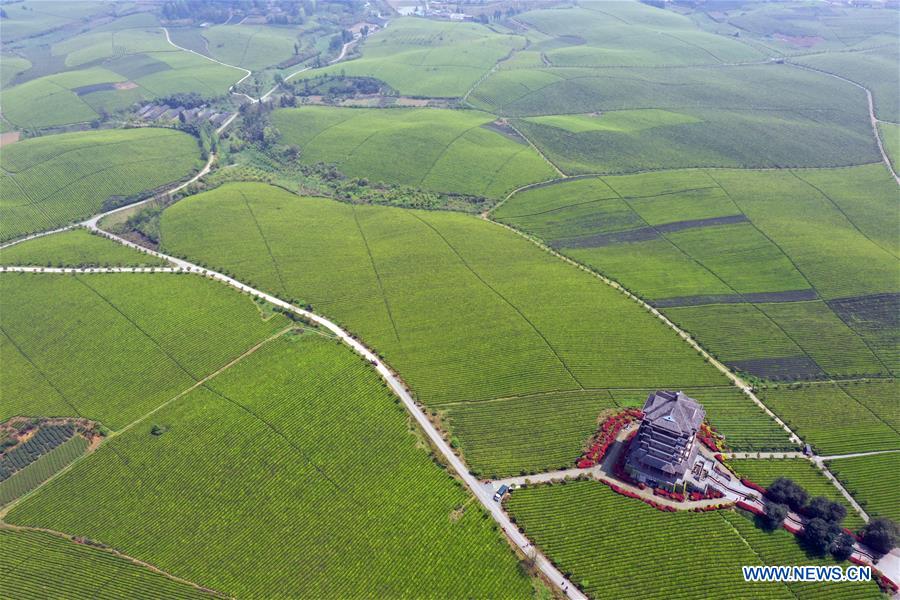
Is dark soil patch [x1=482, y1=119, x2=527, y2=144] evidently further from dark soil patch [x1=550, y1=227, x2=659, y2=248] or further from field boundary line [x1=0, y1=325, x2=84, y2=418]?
field boundary line [x1=0, y1=325, x2=84, y2=418]

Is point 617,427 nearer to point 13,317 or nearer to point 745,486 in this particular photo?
point 745,486

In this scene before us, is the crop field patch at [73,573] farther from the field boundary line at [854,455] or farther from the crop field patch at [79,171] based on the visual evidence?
the crop field patch at [79,171]

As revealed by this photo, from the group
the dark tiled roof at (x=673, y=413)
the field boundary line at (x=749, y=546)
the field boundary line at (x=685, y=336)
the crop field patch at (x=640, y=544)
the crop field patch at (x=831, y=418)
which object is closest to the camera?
the crop field patch at (x=640, y=544)

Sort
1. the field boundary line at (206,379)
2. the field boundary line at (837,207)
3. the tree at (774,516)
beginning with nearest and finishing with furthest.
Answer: the tree at (774,516), the field boundary line at (206,379), the field boundary line at (837,207)

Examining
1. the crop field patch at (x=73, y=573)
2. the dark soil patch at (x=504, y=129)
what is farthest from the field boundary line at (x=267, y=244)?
the dark soil patch at (x=504, y=129)

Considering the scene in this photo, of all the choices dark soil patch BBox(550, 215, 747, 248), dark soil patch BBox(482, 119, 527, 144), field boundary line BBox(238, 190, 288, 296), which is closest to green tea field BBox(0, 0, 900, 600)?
field boundary line BBox(238, 190, 288, 296)

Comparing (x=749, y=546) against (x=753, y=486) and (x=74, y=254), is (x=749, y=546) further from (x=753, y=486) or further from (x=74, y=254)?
(x=74, y=254)

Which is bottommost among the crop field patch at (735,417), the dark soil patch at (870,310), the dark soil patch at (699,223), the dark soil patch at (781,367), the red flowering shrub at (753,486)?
the red flowering shrub at (753,486)
